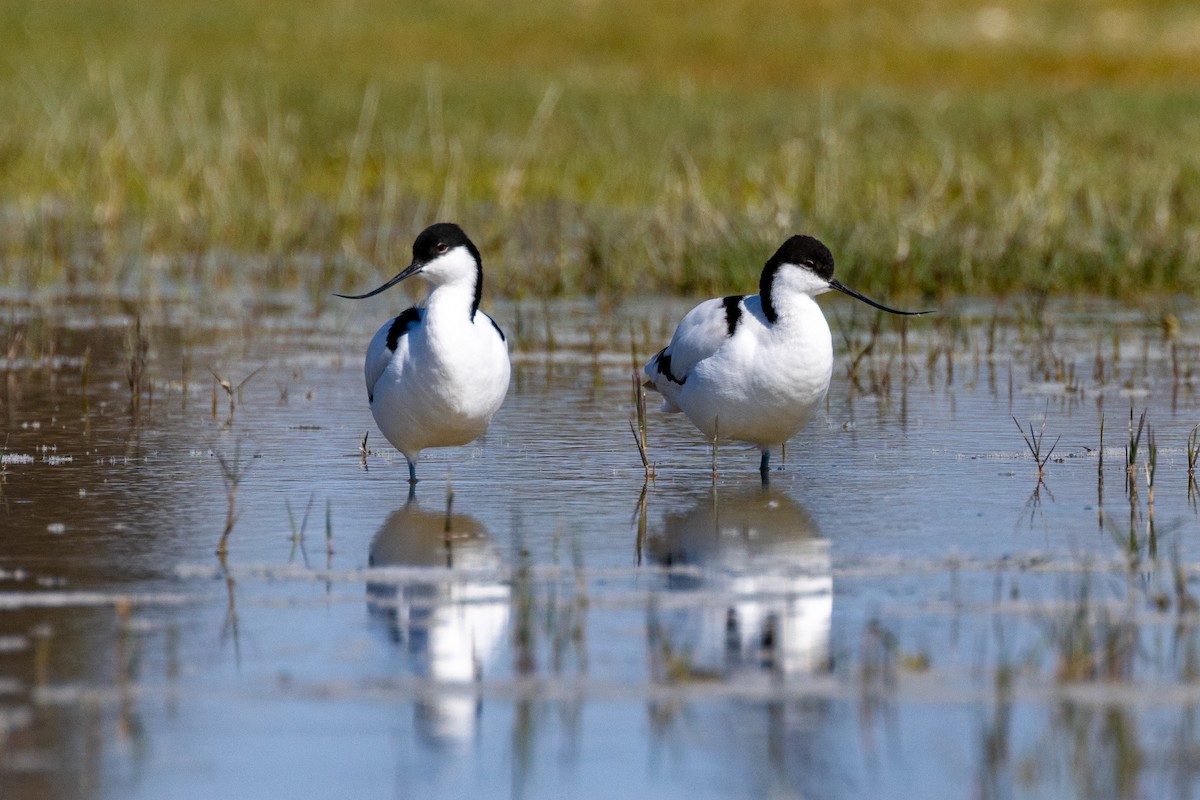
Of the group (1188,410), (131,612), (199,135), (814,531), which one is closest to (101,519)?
(131,612)

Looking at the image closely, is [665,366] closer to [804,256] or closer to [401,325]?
[804,256]

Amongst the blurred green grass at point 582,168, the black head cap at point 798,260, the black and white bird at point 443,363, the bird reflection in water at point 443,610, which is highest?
the blurred green grass at point 582,168

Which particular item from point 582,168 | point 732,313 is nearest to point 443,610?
point 732,313

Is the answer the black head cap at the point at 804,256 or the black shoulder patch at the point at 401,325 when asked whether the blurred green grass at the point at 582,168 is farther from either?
the black shoulder patch at the point at 401,325

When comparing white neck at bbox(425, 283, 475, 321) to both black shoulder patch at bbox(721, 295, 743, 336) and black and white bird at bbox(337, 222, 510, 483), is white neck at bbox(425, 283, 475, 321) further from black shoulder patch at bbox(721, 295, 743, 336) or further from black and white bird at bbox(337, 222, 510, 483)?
black shoulder patch at bbox(721, 295, 743, 336)

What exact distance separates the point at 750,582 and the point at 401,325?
259 centimetres

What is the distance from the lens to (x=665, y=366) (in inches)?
345

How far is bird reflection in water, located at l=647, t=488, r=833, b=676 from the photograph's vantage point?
532 centimetres

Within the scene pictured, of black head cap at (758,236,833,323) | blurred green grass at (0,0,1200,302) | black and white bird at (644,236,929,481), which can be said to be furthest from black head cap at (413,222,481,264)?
blurred green grass at (0,0,1200,302)

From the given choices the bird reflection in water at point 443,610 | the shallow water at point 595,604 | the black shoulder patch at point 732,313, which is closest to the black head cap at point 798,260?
the black shoulder patch at point 732,313

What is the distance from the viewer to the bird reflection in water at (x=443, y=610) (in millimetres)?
4910

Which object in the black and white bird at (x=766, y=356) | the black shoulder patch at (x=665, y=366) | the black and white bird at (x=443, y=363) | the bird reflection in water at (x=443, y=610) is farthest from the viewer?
the black shoulder patch at (x=665, y=366)

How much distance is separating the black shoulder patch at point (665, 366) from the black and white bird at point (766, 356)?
0.13 metres

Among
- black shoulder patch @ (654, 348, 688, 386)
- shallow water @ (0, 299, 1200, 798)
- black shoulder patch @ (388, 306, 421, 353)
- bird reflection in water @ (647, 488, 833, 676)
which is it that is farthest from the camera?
black shoulder patch @ (654, 348, 688, 386)
